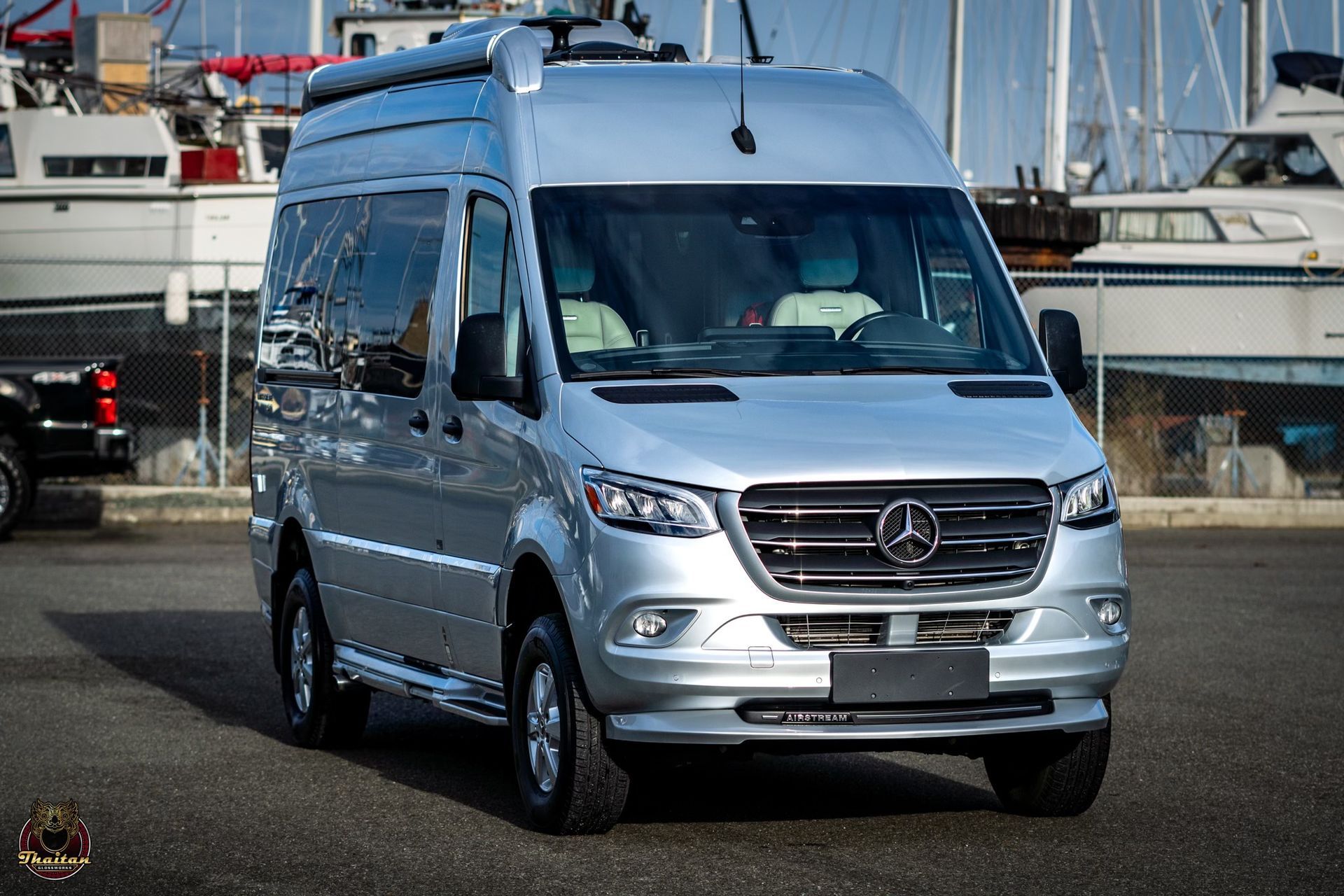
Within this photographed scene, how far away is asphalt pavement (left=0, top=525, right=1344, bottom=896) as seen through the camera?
6.27 m

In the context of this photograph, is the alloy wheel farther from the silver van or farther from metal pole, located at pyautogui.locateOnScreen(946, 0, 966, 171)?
metal pole, located at pyautogui.locateOnScreen(946, 0, 966, 171)

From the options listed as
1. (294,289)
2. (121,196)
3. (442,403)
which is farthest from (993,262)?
(121,196)

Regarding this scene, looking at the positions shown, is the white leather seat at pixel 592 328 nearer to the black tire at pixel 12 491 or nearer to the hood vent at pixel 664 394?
the hood vent at pixel 664 394

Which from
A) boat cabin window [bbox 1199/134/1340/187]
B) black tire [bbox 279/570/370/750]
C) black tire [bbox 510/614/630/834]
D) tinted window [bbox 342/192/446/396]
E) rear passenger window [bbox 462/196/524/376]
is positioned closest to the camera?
black tire [bbox 510/614/630/834]

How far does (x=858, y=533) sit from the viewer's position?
630 cm

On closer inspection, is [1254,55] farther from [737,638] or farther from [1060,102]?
[737,638]

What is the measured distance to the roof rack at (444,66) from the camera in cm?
760

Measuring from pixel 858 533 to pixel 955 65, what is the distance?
27998mm

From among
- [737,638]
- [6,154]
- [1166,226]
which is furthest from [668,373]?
[6,154]

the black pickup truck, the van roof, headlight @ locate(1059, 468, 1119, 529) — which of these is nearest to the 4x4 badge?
headlight @ locate(1059, 468, 1119, 529)

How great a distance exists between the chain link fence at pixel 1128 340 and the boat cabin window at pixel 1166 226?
1037mm

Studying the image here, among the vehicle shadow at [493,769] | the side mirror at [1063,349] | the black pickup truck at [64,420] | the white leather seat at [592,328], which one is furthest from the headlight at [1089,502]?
the black pickup truck at [64,420]

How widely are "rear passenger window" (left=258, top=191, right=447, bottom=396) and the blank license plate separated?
2436mm

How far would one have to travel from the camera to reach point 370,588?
8.59m
